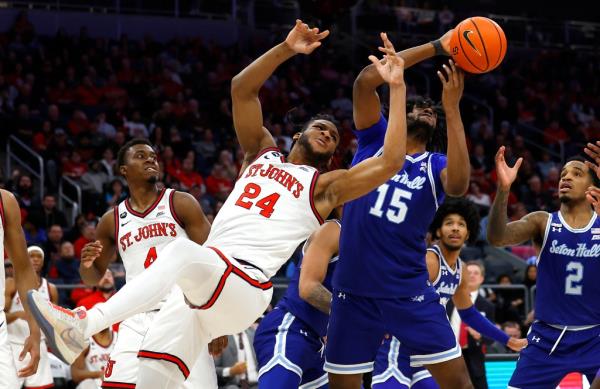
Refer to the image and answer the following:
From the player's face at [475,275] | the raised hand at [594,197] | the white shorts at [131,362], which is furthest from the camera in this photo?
the player's face at [475,275]

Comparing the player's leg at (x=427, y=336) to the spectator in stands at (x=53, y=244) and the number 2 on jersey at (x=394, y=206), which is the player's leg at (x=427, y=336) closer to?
the number 2 on jersey at (x=394, y=206)

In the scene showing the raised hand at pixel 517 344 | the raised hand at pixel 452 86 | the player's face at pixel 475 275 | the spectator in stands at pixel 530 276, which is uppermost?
the raised hand at pixel 452 86

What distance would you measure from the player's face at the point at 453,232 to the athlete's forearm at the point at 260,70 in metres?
2.20

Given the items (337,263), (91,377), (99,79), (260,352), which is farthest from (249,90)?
(99,79)

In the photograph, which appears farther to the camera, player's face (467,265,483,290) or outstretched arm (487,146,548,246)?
player's face (467,265,483,290)

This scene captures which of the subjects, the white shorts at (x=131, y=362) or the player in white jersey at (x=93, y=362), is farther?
the player in white jersey at (x=93, y=362)

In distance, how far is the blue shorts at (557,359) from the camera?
708cm

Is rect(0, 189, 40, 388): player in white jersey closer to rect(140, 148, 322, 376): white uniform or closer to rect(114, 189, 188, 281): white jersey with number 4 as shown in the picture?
rect(140, 148, 322, 376): white uniform

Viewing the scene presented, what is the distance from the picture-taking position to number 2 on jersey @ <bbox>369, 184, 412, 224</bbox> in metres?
6.52

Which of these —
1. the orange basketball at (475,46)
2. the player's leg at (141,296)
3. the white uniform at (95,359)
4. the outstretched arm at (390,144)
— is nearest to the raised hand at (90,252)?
the player's leg at (141,296)

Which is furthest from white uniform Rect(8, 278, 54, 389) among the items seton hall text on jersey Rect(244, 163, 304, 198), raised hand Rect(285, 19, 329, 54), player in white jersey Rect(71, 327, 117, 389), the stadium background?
raised hand Rect(285, 19, 329, 54)

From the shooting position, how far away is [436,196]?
6.61 m

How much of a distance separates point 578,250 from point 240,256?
2802 mm

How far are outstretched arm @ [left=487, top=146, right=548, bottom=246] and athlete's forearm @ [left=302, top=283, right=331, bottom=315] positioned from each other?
4.62ft
